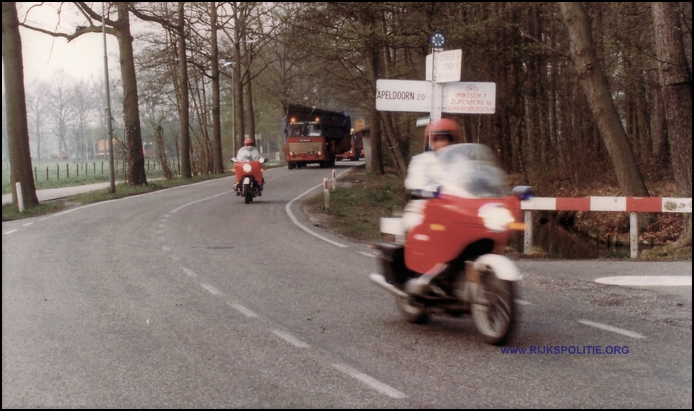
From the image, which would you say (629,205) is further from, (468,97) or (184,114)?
(184,114)

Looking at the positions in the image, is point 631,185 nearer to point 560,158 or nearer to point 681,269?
point 681,269

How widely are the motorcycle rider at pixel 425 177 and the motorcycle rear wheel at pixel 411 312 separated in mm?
273

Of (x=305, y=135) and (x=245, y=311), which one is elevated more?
(x=305, y=135)

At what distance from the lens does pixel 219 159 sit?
44875mm

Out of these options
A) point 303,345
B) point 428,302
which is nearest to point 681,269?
point 428,302

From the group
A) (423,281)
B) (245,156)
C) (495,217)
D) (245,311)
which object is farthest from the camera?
(245,156)

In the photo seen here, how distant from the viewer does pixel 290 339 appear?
6.84 m

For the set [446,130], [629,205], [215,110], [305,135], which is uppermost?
[215,110]

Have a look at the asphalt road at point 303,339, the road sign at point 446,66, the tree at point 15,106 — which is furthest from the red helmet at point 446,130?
the tree at point 15,106

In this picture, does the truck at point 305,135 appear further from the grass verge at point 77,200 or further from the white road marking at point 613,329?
the white road marking at point 613,329

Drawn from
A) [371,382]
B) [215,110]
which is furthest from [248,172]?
[215,110]

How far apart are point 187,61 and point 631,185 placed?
30.1 metres

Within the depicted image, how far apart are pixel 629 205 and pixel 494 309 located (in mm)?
7820

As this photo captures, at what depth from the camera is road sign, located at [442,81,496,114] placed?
1323 cm
